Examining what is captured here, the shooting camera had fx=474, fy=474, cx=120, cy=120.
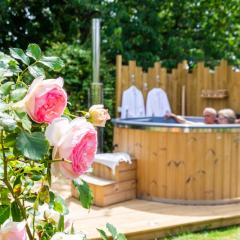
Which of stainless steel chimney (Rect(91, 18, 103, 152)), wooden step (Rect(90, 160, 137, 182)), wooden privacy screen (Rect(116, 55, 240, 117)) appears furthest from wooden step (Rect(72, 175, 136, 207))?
wooden privacy screen (Rect(116, 55, 240, 117))

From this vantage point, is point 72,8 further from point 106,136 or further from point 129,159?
point 129,159

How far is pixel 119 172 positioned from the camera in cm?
455

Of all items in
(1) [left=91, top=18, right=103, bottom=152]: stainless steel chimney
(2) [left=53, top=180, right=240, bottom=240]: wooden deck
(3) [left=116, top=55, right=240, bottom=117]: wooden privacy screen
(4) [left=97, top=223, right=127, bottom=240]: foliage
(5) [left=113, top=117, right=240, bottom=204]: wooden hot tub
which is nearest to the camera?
(4) [left=97, top=223, right=127, bottom=240]: foliage

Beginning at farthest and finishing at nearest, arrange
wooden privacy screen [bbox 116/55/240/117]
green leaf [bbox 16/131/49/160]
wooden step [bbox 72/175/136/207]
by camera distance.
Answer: wooden privacy screen [bbox 116/55/240/117] < wooden step [bbox 72/175/136/207] < green leaf [bbox 16/131/49/160]

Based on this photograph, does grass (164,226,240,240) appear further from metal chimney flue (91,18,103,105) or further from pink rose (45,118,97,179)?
pink rose (45,118,97,179)

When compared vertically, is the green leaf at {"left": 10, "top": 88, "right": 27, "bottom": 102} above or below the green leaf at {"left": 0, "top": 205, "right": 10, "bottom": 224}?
above

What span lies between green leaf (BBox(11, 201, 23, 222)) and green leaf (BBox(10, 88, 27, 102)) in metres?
0.17

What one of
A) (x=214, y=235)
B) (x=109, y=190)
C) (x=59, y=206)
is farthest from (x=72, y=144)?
(x=109, y=190)

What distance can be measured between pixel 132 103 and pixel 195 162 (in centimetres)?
255

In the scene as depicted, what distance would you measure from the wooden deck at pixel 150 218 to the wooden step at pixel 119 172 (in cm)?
25

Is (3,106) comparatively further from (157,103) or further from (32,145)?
(157,103)

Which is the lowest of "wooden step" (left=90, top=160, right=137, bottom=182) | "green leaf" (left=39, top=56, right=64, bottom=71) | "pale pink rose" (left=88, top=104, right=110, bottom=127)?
"wooden step" (left=90, top=160, right=137, bottom=182)

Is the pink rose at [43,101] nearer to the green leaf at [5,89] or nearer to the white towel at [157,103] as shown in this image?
the green leaf at [5,89]

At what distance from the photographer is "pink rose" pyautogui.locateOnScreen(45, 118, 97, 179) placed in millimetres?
688
